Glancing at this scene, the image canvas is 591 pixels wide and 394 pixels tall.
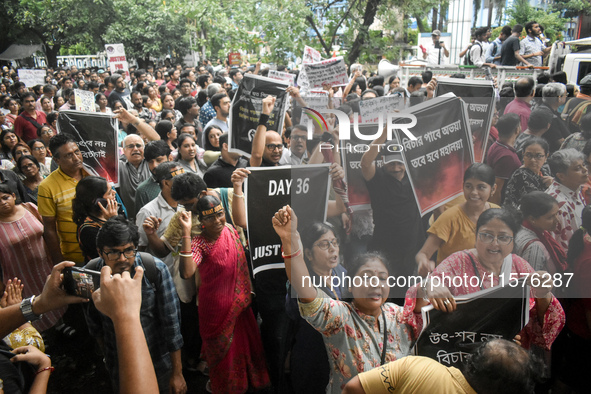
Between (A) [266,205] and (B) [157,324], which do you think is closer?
(B) [157,324]

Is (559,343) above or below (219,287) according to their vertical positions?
below

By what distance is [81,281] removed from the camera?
194cm

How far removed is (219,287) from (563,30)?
94.3 ft

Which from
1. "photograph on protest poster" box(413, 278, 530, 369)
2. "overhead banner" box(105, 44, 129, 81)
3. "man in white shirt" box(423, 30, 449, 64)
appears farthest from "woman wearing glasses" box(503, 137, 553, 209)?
"man in white shirt" box(423, 30, 449, 64)

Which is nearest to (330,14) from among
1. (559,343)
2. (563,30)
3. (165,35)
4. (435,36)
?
(435,36)

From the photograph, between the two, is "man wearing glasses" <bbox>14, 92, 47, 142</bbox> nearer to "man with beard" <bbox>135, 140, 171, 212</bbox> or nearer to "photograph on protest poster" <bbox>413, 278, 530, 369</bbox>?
"man with beard" <bbox>135, 140, 171, 212</bbox>

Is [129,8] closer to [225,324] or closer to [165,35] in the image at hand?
[165,35]

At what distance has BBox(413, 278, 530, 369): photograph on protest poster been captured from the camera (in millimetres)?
2082

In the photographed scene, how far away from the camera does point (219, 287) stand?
2.87 m

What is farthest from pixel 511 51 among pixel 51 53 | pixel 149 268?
pixel 51 53

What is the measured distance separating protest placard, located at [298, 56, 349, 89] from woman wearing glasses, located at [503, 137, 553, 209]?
12.6ft

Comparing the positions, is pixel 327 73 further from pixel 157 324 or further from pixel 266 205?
pixel 157 324

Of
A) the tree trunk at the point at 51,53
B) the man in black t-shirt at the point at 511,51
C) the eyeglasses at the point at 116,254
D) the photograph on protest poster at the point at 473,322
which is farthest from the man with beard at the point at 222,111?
the tree trunk at the point at 51,53

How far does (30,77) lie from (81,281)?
1153 centimetres
